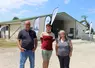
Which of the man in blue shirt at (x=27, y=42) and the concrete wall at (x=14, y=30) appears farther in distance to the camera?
the concrete wall at (x=14, y=30)

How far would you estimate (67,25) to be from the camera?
4369 centimetres

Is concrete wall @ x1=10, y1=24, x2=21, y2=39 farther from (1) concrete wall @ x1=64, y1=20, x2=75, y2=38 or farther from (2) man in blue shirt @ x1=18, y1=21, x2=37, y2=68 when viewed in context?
(2) man in blue shirt @ x1=18, y1=21, x2=37, y2=68

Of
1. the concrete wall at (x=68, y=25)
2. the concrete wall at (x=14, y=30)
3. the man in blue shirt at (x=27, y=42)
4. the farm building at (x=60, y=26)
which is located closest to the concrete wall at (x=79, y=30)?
the farm building at (x=60, y=26)

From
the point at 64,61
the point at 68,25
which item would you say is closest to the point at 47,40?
the point at 64,61

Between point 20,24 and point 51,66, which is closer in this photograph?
point 51,66

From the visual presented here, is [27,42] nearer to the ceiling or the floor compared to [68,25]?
Answer: nearer to the floor

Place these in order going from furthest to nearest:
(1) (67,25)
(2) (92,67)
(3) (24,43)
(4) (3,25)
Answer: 1. (1) (67,25)
2. (4) (3,25)
3. (2) (92,67)
4. (3) (24,43)

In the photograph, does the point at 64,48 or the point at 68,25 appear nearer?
the point at 64,48

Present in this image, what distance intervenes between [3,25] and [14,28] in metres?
3.86

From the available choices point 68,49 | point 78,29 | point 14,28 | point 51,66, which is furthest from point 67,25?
point 68,49

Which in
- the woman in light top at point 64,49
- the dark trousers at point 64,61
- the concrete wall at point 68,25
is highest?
the concrete wall at point 68,25

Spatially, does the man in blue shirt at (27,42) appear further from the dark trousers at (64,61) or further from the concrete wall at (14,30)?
the concrete wall at (14,30)

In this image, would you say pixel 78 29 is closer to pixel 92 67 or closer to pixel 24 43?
pixel 92 67

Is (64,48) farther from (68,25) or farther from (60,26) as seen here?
(60,26)
